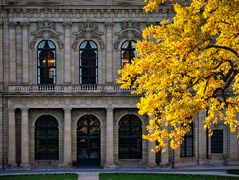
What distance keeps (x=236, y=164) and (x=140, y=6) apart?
54.5 feet

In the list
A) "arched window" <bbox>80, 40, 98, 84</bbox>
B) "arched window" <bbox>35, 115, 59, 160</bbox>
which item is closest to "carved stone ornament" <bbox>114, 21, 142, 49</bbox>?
"arched window" <bbox>80, 40, 98, 84</bbox>

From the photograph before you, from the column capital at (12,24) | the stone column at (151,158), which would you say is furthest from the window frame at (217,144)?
the column capital at (12,24)

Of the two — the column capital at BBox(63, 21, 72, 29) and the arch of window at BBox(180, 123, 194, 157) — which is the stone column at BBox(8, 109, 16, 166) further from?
the arch of window at BBox(180, 123, 194, 157)

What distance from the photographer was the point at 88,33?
3809 cm

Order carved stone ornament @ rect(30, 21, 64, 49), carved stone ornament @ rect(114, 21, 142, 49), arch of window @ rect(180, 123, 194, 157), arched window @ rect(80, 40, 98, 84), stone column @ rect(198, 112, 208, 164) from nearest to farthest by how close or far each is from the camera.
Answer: carved stone ornament @ rect(30, 21, 64, 49), carved stone ornament @ rect(114, 21, 142, 49), arched window @ rect(80, 40, 98, 84), stone column @ rect(198, 112, 208, 164), arch of window @ rect(180, 123, 194, 157)

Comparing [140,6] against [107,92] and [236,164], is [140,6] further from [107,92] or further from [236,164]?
[236,164]

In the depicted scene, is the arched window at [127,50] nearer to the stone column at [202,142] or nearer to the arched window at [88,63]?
the arched window at [88,63]

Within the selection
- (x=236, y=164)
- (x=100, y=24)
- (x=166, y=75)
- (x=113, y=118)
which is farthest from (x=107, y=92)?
(x=166, y=75)

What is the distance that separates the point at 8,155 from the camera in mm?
37312

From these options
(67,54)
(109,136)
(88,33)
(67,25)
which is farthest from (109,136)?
(67,25)

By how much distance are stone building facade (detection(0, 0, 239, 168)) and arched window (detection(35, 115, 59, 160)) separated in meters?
0.09

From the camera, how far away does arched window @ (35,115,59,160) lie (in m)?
38.5

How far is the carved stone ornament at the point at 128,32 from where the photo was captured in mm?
38156

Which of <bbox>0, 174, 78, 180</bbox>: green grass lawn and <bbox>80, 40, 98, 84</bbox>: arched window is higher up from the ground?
<bbox>80, 40, 98, 84</bbox>: arched window
